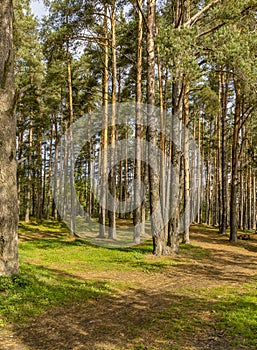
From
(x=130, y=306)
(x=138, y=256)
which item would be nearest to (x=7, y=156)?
(x=130, y=306)

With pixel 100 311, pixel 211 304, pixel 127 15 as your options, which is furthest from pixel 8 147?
pixel 127 15

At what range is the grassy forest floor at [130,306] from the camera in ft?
15.1

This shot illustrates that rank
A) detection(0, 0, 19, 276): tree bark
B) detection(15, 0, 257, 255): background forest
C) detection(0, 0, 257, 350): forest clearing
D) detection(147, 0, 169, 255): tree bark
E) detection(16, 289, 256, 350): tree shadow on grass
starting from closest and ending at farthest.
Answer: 1. detection(16, 289, 256, 350): tree shadow on grass
2. detection(0, 0, 257, 350): forest clearing
3. detection(0, 0, 19, 276): tree bark
4. detection(15, 0, 257, 255): background forest
5. detection(147, 0, 169, 255): tree bark

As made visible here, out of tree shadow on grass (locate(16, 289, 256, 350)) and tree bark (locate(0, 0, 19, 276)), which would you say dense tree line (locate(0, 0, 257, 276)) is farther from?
tree shadow on grass (locate(16, 289, 256, 350))

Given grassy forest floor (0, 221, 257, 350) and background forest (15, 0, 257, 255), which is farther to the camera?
background forest (15, 0, 257, 255)

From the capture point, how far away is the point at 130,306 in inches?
252

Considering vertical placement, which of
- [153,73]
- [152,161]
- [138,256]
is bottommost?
[138,256]

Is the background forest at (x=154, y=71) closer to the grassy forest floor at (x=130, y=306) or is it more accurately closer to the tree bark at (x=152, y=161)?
the tree bark at (x=152, y=161)

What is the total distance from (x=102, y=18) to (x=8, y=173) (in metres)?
14.6

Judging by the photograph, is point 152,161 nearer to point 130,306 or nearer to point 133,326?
point 130,306

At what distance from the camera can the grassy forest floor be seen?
459 cm

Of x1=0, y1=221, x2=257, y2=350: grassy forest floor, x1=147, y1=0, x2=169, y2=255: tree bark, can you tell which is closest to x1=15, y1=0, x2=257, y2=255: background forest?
x1=147, y1=0, x2=169, y2=255: tree bark

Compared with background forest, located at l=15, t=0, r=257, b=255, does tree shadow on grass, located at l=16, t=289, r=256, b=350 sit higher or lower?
lower

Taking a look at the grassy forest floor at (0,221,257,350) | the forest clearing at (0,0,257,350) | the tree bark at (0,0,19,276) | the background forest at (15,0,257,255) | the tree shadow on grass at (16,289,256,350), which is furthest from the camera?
the background forest at (15,0,257,255)
